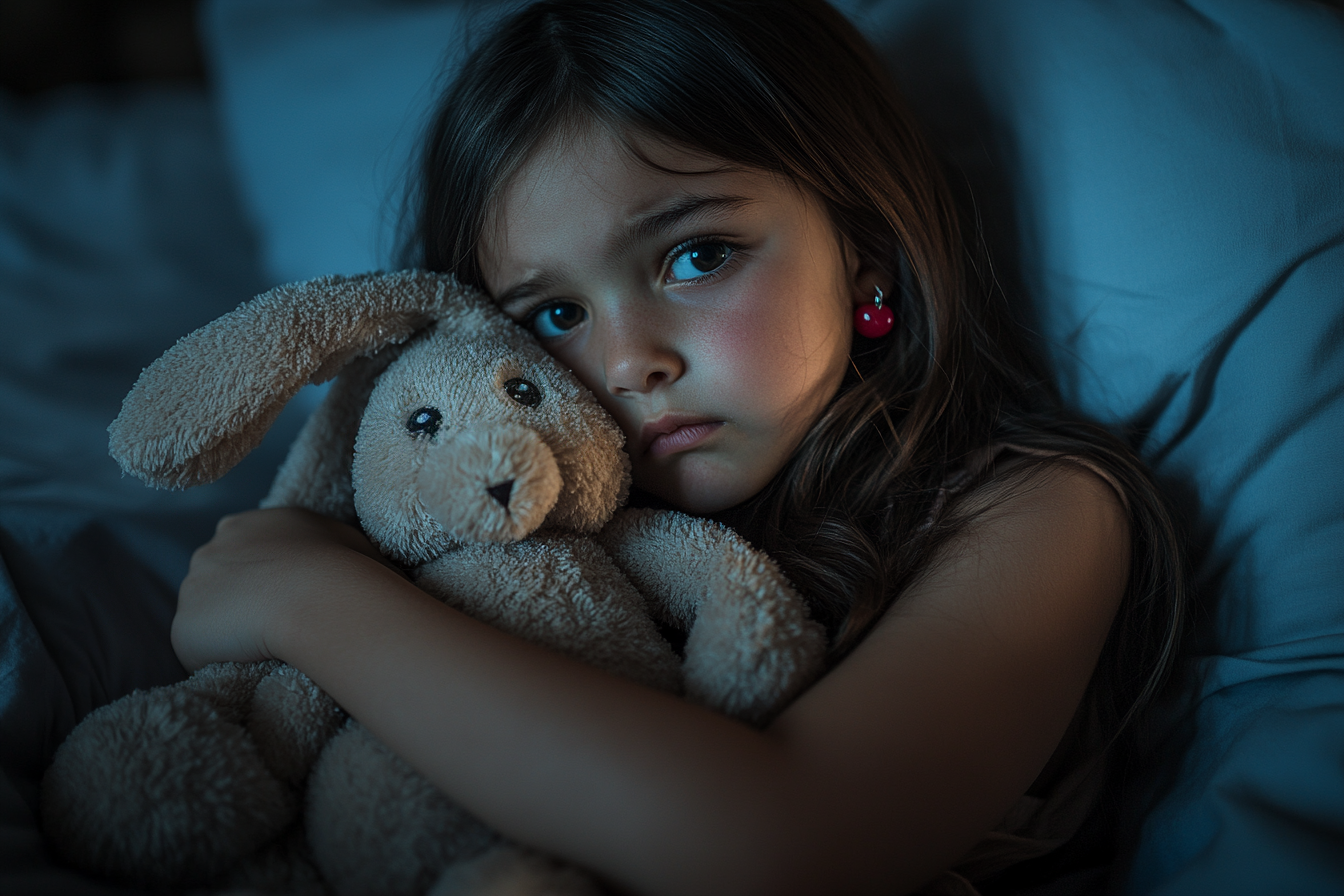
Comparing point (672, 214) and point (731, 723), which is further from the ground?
point (672, 214)

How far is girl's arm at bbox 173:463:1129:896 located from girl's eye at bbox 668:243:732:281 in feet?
1.02

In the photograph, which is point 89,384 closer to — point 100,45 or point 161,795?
point 161,795

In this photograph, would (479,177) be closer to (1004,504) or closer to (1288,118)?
(1004,504)

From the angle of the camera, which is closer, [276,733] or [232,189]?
[276,733]

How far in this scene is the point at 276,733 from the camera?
507mm

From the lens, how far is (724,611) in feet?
1.67

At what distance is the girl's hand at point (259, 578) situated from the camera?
1.82 ft

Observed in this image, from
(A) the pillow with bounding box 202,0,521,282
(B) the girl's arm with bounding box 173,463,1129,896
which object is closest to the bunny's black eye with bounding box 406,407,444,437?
(B) the girl's arm with bounding box 173,463,1129,896

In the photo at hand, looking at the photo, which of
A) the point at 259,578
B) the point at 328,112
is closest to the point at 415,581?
the point at 259,578

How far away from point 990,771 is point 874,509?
275mm

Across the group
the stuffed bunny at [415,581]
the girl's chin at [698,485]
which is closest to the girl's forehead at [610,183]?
the stuffed bunny at [415,581]

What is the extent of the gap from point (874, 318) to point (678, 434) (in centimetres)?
24

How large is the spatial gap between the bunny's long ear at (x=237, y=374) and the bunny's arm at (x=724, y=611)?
263 millimetres

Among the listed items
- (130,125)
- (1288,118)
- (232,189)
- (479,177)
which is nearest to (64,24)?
(130,125)
